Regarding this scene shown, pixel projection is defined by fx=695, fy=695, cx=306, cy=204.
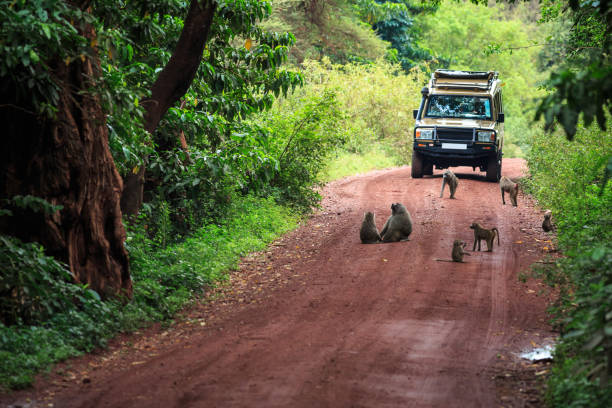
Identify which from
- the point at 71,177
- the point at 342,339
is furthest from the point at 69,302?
the point at 342,339

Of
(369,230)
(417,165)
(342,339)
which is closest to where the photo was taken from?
(342,339)

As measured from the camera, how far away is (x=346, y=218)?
16328 millimetres

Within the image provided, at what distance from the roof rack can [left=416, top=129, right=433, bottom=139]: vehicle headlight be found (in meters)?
1.66

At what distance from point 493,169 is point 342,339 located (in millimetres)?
14996

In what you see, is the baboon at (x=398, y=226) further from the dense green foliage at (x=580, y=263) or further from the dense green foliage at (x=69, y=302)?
the dense green foliage at (x=69, y=302)

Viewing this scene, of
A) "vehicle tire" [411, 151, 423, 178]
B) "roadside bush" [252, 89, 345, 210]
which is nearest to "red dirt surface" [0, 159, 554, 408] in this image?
"roadside bush" [252, 89, 345, 210]

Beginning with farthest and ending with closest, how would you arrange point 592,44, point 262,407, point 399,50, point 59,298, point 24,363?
point 399,50
point 592,44
point 59,298
point 24,363
point 262,407

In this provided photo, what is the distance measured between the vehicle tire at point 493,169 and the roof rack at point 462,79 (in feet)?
7.41

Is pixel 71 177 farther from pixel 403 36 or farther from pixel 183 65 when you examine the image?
pixel 403 36

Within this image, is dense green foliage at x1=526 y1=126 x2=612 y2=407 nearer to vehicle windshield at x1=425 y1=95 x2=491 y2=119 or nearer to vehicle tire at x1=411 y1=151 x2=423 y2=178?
vehicle windshield at x1=425 y1=95 x2=491 y2=119

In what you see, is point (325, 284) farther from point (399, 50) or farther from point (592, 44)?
→ point (399, 50)

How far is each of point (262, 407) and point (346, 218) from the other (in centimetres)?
1086

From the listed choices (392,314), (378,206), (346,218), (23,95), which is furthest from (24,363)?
(378,206)

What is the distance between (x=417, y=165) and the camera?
72.2ft
